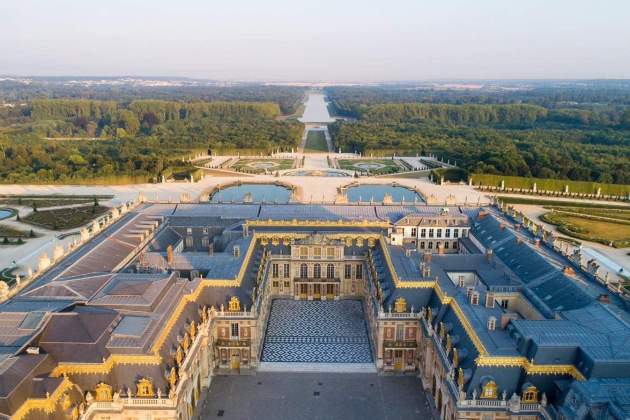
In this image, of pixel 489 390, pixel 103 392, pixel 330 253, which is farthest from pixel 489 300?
pixel 103 392

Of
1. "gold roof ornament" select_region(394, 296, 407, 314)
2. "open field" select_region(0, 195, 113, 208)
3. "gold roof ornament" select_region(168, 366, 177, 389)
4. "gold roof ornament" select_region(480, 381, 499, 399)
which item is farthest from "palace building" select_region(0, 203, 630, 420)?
"open field" select_region(0, 195, 113, 208)

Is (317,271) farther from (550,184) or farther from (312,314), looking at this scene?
(550,184)

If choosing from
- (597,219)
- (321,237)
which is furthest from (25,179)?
(597,219)

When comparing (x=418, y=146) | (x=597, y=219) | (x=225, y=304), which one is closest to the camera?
(x=225, y=304)

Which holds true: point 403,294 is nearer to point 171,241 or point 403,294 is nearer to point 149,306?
point 149,306

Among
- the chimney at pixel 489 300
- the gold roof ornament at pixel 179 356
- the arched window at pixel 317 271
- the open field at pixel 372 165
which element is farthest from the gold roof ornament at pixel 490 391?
the open field at pixel 372 165

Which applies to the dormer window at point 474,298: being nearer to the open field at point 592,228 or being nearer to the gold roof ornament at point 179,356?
the gold roof ornament at point 179,356
